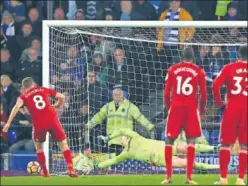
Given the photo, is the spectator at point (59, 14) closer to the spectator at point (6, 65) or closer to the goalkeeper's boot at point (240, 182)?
the spectator at point (6, 65)

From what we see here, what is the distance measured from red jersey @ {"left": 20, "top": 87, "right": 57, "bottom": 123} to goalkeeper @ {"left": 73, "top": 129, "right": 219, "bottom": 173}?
233 centimetres

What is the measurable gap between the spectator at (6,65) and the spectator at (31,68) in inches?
9.9

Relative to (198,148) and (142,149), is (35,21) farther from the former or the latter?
(198,148)

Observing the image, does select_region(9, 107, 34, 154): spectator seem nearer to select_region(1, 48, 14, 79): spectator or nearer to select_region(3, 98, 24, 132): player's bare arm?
select_region(1, 48, 14, 79): spectator

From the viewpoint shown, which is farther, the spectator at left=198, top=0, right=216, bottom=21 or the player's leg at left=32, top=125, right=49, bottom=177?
the spectator at left=198, top=0, right=216, bottom=21


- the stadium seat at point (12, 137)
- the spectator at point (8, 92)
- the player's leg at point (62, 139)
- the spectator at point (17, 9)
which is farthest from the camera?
the spectator at point (17, 9)

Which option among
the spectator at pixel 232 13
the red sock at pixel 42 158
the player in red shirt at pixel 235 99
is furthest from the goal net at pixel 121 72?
the player in red shirt at pixel 235 99

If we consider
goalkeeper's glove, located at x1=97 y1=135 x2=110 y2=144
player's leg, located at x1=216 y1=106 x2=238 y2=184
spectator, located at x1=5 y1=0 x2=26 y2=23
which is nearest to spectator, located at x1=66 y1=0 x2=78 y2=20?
spectator, located at x1=5 y1=0 x2=26 y2=23

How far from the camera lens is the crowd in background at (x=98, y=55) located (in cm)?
2250

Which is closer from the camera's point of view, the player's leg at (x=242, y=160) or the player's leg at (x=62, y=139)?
the player's leg at (x=242, y=160)

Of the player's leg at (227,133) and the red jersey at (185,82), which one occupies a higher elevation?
the red jersey at (185,82)

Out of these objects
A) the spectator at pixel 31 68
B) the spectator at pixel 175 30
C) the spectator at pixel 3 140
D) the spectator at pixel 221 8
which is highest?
the spectator at pixel 221 8

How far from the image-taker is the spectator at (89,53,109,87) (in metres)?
22.7

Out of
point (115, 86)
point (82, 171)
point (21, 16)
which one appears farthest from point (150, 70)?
point (21, 16)
